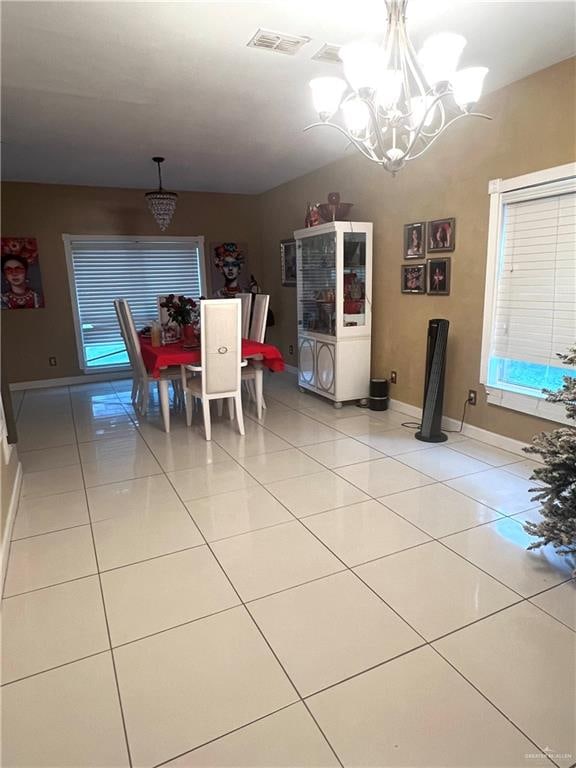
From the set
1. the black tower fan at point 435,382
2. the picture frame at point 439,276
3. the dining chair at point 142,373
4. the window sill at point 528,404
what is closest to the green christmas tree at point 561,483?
the window sill at point 528,404

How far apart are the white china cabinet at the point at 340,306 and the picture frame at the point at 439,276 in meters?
0.78

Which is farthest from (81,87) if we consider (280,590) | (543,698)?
(543,698)

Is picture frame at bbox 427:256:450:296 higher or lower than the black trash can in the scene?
higher

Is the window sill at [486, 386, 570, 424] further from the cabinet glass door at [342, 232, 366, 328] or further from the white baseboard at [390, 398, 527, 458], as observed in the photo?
the cabinet glass door at [342, 232, 366, 328]

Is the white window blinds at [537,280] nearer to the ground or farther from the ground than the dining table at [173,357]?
farther from the ground

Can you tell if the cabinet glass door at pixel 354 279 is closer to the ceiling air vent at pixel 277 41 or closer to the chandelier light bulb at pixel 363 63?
the ceiling air vent at pixel 277 41

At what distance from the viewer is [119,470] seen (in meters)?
3.25

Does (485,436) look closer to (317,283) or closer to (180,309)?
(317,283)

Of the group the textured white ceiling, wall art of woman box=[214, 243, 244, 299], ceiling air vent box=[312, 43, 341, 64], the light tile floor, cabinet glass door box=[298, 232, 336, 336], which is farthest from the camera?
wall art of woman box=[214, 243, 244, 299]

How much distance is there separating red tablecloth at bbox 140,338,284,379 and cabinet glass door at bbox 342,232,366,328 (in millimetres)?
846

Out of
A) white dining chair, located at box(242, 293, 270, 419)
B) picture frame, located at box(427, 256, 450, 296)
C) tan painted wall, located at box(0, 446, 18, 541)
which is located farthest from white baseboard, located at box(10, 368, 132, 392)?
picture frame, located at box(427, 256, 450, 296)

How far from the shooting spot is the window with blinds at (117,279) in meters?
6.12

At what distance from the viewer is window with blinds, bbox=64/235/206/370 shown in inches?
241

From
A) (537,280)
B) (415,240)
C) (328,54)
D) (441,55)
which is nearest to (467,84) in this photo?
(441,55)
